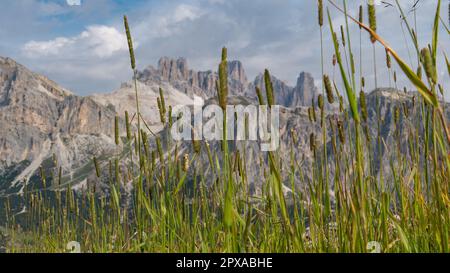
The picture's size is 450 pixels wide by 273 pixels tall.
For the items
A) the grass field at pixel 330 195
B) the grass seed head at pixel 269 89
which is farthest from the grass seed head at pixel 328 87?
the grass seed head at pixel 269 89

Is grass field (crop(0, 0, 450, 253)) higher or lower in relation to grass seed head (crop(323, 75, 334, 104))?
lower

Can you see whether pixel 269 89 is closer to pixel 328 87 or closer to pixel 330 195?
pixel 328 87

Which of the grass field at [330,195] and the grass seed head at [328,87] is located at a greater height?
the grass seed head at [328,87]

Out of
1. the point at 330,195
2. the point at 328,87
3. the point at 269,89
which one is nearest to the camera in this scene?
the point at 269,89

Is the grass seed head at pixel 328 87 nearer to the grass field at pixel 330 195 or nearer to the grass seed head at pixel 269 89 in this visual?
the grass field at pixel 330 195

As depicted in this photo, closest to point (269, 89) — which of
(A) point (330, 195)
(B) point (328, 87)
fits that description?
(B) point (328, 87)

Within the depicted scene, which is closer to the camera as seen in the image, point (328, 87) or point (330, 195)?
point (328, 87)

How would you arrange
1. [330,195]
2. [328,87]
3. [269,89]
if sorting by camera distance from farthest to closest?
[330,195] → [328,87] → [269,89]

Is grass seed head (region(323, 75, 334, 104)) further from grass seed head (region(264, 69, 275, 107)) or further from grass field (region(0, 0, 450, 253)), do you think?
grass seed head (region(264, 69, 275, 107))

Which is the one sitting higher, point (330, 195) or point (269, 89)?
point (269, 89)

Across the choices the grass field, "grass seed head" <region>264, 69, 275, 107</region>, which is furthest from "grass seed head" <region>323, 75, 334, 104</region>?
"grass seed head" <region>264, 69, 275, 107</region>
